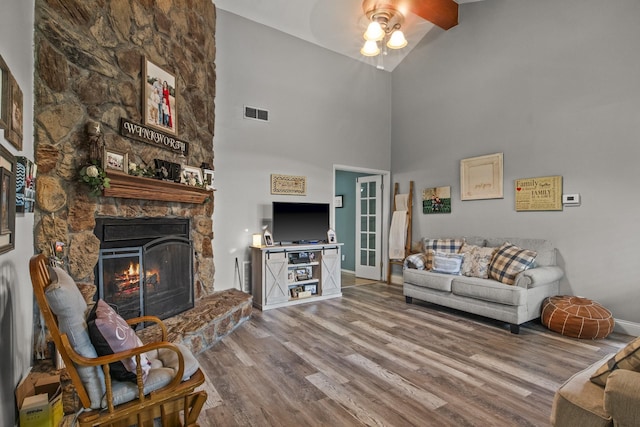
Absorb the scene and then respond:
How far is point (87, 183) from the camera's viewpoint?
2.54 metres

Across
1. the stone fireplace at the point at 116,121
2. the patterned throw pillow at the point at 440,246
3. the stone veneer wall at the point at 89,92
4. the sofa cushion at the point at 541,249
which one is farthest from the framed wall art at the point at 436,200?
the stone veneer wall at the point at 89,92

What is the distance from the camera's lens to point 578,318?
3.34 metres

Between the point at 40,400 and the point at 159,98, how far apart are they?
2598 millimetres

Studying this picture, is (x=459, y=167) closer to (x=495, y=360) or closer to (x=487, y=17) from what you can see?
(x=487, y=17)

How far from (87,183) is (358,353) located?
8.72 feet

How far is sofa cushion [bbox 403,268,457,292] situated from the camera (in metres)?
4.17

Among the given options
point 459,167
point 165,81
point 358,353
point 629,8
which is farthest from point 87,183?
point 629,8

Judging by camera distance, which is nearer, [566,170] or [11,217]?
[11,217]

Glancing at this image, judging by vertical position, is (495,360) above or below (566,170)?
below

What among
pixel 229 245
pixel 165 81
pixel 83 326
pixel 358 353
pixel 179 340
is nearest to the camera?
pixel 83 326

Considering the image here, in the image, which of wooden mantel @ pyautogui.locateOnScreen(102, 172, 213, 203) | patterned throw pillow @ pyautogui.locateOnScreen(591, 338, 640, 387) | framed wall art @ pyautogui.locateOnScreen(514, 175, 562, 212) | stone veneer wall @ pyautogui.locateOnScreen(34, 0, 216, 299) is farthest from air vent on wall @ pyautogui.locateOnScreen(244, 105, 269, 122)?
patterned throw pillow @ pyautogui.locateOnScreen(591, 338, 640, 387)

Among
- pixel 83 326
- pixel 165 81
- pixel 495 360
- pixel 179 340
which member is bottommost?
pixel 495 360

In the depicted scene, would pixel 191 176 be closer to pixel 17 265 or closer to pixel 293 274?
pixel 17 265

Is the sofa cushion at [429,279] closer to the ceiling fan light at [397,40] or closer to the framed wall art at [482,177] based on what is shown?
the framed wall art at [482,177]
